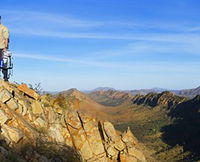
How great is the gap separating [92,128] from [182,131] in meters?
67.7

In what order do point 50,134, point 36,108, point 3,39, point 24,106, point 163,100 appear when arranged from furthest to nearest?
1. point 163,100
2. point 3,39
3. point 36,108
4. point 50,134
5. point 24,106

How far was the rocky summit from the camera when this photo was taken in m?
14.6

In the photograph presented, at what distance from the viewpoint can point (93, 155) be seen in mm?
Answer: 20766

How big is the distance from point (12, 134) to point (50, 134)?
13.2 feet

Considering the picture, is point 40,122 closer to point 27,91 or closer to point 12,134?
point 27,91

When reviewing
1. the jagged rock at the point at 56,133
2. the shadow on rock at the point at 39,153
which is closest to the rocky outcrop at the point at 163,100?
the jagged rock at the point at 56,133

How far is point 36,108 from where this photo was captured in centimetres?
1952

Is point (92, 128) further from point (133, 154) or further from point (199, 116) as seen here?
point (199, 116)

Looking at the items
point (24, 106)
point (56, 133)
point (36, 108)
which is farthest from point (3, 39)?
point (56, 133)

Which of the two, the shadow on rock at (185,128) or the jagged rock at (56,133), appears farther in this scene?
the shadow on rock at (185,128)

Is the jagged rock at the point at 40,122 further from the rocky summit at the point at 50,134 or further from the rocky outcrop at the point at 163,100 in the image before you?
the rocky outcrop at the point at 163,100

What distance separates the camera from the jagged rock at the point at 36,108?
19.3m

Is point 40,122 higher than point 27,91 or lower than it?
lower

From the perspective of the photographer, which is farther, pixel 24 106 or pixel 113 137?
pixel 113 137
